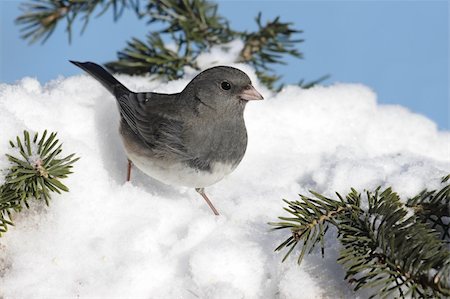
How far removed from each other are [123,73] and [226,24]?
0.54 m

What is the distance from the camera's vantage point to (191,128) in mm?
2225

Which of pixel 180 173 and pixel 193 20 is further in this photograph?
pixel 193 20

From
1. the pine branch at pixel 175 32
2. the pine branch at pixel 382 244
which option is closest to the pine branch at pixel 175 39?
the pine branch at pixel 175 32

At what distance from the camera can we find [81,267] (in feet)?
5.46

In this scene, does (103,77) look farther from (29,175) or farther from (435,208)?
(435,208)

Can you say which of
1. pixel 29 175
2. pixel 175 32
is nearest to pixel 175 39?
pixel 175 32

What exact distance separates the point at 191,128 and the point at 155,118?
155 mm

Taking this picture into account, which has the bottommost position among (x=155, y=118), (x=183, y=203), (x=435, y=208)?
(x=183, y=203)

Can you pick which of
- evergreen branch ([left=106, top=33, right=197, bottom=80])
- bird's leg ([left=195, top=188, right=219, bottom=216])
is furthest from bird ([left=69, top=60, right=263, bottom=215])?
evergreen branch ([left=106, top=33, right=197, bottom=80])

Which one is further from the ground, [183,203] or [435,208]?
[435,208]

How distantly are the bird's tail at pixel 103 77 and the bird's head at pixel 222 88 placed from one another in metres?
0.31

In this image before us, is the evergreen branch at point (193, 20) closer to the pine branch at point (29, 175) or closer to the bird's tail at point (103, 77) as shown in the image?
the bird's tail at point (103, 77)

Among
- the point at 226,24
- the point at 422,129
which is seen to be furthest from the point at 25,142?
the point at 422,129

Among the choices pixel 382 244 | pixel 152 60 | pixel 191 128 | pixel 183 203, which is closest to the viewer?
pixel 382 244
